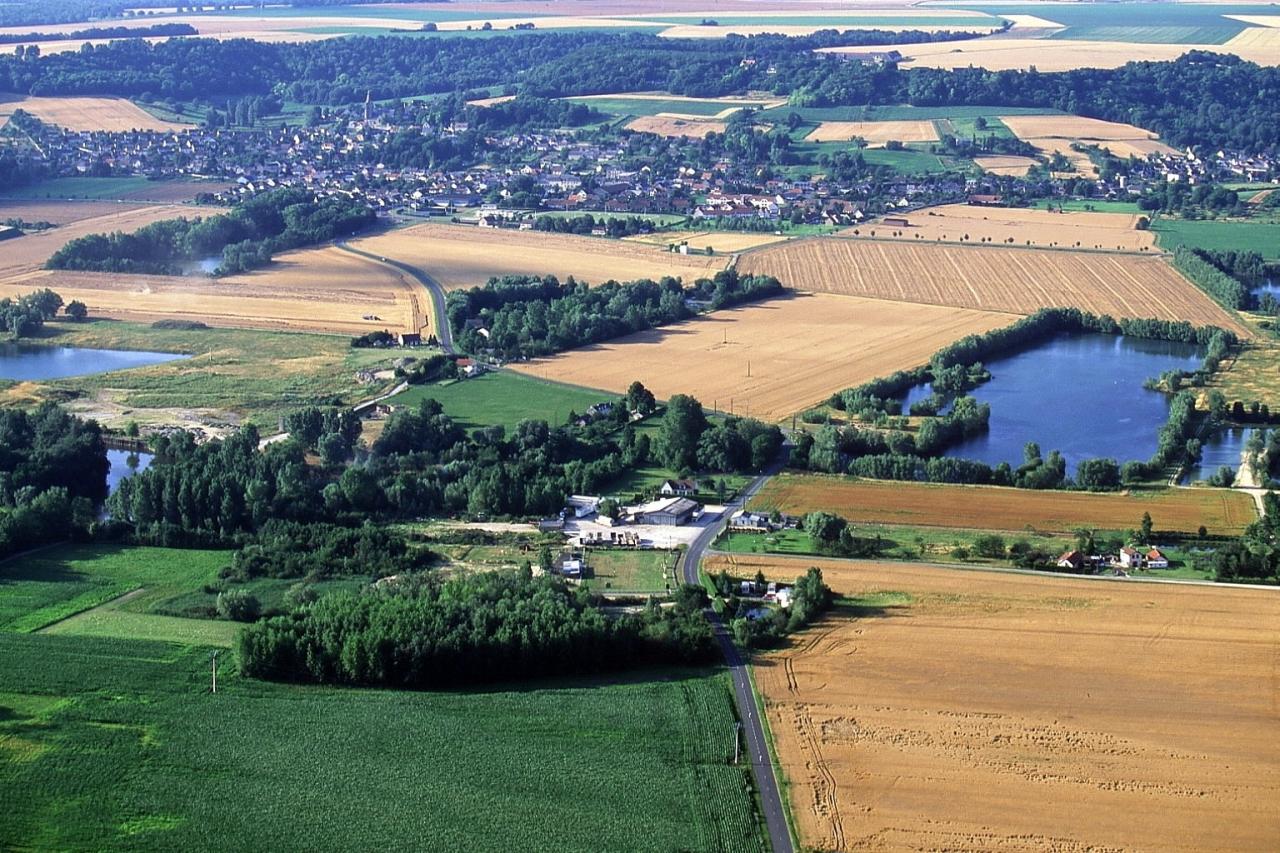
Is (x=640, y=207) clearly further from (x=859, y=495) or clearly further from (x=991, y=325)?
(x=859, y=495)

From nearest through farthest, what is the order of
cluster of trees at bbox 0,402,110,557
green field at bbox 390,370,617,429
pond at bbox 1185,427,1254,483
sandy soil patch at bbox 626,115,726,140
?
cluster of trees at bbox 0,402,110,557 → pond at bbox 1185,427,1254,483 → green field at bbox 390,370,617,429 → sandy soil patch at bbox 626,115,726,140

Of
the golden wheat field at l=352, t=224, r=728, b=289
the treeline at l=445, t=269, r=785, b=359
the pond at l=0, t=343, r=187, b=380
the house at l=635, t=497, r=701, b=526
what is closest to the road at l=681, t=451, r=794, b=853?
the house at l=635, t=497, r=701, b=526

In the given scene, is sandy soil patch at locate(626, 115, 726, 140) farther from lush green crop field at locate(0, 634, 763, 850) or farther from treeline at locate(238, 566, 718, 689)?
lush green crop field at locate(0, 634, 763, 850)

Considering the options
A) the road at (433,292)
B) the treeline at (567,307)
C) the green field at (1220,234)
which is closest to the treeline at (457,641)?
the treeline at (567,307)

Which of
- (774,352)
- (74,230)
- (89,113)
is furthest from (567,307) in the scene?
(89,113)

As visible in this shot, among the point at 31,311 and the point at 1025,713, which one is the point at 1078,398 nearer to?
the point at 1025,713

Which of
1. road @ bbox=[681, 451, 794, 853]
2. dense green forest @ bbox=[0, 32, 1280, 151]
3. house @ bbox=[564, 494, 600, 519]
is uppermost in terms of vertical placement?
dense green forest @ bbox=[0, 32, 1280, 151]

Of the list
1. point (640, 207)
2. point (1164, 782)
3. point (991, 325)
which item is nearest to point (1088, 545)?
point (1164, 782)
